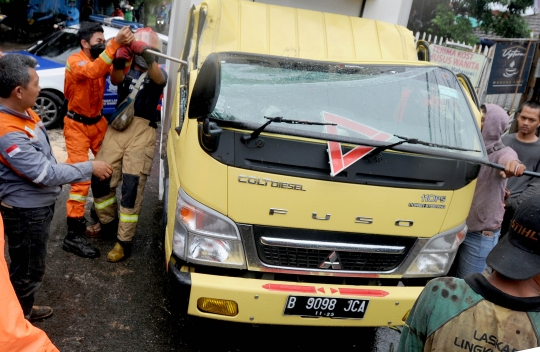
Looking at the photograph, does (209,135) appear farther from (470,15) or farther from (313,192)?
(470,15)

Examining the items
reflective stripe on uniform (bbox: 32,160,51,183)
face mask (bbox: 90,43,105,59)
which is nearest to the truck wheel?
face mask (bbox: 90,43,105,59)

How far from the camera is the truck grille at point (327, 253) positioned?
2871 millimetres

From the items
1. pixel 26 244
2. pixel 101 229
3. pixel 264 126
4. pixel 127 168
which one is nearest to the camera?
pixel 264 126

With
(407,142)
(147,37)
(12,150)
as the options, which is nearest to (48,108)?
(147,37)

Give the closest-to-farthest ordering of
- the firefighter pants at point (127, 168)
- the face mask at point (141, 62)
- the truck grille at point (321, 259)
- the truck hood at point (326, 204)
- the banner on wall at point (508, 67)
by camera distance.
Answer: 1. the truck hood at point (326, 204)
2. the truck grille at point (321, 259)
3. the firefighter pants at point (127, 168)
4. the face mask at point (141, 62)
5. the banner on wall at point (508, 67)

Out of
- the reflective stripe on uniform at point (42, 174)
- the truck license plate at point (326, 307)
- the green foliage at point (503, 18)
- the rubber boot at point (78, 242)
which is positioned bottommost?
the rubber boot at point (78, 242)

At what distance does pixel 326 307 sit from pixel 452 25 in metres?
8.36

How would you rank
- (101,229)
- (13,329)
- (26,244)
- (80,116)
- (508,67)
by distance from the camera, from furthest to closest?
(508,67) → (101,229) → (80,116) → (26,244) → (13,329)

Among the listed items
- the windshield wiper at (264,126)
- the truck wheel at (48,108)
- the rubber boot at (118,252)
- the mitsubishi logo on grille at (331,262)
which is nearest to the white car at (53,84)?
the truck wheel at (48,108)

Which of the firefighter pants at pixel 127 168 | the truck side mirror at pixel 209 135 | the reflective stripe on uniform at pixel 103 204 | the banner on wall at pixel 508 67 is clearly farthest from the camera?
the banner on wall at pixel 508 67

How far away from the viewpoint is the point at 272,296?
9.25 ft

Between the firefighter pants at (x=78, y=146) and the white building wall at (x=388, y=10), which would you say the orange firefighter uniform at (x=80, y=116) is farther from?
the white building wall at (x=388, y=10)

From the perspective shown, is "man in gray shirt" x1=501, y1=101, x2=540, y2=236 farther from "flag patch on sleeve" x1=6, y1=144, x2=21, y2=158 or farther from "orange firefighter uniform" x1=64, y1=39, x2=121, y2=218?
"flag patch on sleeve" x1=6, y1=144, x2=21, y2=158

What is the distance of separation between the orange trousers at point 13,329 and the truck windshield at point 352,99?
148 cm
